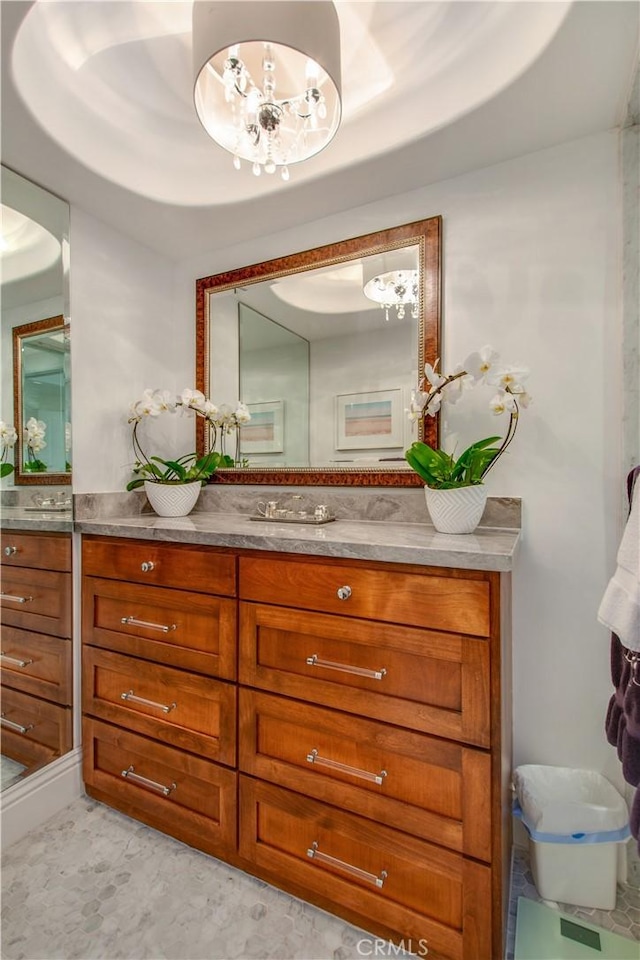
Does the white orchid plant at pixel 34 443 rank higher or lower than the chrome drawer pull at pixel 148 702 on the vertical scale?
higher

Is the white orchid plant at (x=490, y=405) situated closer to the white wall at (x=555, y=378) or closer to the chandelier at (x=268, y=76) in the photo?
the white wall at (x=555, y=378)

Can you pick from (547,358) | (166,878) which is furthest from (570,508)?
(166,878)

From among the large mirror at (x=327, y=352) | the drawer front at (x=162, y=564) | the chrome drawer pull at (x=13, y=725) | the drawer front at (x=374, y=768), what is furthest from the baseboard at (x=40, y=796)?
the large mirror at (x=327, y=352)

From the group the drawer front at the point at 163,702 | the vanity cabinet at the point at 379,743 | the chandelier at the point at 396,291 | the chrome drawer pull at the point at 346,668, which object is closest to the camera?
the vanity cabinet at the point at 379,743

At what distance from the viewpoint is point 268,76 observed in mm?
1287

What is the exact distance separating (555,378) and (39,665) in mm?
2124

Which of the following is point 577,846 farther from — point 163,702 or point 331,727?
point 163,702

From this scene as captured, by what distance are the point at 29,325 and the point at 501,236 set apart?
5.60 ft

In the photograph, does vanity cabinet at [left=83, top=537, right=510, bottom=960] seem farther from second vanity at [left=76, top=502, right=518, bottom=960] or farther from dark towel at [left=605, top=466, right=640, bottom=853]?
dark towel at [left=605, top=466, right=640, bottom=853]

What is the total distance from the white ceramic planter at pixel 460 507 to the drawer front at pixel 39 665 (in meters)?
1.48

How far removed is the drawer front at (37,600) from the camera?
1601mm

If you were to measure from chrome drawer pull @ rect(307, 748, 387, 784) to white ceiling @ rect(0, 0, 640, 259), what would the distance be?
1885 mm

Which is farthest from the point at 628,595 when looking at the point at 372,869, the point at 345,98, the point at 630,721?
the point at 345,98

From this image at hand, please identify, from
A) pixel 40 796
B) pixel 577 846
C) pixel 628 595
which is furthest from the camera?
pixel 40 796
